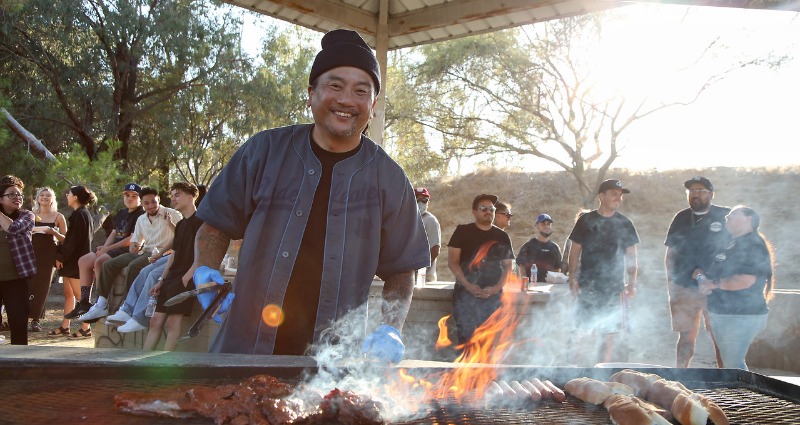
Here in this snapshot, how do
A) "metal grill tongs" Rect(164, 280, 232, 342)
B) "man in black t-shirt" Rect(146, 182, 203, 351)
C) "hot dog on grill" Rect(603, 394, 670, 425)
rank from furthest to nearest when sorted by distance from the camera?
"man in black t-shirt" Rect(146, 182, 203, 351)
"metal grill tongs" Rect(164, 280, 232, 342)
"hot dog on grill" Rect(603, 394, 670, 425)

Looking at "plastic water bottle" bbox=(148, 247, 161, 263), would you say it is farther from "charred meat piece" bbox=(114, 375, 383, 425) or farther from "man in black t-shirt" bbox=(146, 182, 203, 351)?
"charred meat piece" bbox=(114, 375, 383, 425)

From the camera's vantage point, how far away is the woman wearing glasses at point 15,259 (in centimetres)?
684

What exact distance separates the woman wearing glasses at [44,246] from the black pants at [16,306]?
1528mm

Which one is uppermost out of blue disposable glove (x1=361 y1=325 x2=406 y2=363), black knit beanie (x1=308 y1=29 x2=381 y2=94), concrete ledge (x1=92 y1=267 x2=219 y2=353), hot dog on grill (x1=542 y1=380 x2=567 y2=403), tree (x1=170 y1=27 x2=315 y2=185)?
tree (x1=170 y1=27 x2=315 y2=185)

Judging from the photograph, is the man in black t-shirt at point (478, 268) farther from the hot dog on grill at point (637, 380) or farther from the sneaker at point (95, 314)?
the sneaker at point (95, 314)

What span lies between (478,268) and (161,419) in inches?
198

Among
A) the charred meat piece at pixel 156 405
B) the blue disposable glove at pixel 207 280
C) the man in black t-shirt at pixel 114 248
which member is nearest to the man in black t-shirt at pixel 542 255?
the man in black t-shirt at pixel 114 248

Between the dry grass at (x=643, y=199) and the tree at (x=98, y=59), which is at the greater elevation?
the tree at (x=98, y=59)

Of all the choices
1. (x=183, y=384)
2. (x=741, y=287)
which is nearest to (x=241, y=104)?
(x=741, y=287)

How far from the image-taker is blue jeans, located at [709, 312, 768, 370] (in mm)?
5723

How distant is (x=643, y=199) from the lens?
2391cm

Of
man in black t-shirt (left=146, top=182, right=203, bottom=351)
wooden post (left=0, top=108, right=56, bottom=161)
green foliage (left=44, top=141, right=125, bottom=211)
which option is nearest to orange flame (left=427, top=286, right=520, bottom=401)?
man in black t-shirt (left=146, top=182, right=203, bottom=351)

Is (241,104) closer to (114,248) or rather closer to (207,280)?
(114,248)

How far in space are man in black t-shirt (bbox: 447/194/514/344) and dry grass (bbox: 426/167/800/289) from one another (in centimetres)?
1376
